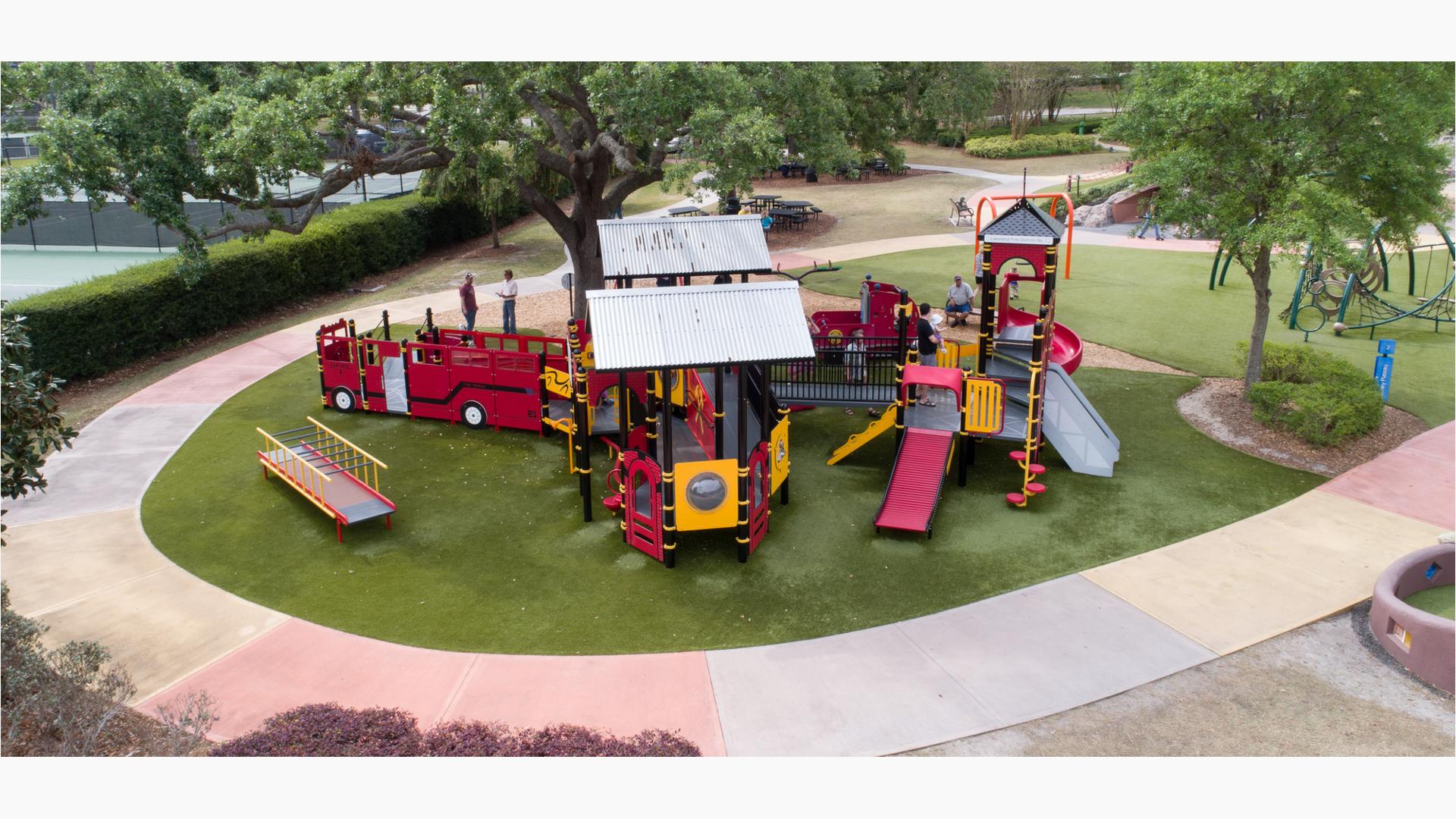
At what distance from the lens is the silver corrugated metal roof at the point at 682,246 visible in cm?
1553

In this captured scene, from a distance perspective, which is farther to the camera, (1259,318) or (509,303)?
(509,303)

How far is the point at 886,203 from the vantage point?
42656 millimetres

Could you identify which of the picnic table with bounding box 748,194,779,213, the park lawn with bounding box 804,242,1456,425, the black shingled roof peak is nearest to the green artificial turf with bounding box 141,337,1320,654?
the black shingled roof peak

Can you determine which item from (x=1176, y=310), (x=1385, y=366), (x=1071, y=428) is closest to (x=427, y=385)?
(x=1071, y=428)

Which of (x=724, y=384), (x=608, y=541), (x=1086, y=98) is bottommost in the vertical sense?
(x=608, y=541)

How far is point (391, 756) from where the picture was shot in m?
8.80

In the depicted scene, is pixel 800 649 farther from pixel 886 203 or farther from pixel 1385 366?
pixel 886 203

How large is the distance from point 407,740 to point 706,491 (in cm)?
527

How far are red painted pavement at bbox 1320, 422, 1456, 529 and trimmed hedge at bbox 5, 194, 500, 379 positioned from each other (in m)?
21.8

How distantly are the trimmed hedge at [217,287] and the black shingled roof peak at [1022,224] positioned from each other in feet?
53.1

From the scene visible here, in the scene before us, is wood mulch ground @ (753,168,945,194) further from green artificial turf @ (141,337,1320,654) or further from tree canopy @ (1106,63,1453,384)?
green artificial turf @ (141,337,1320,654)

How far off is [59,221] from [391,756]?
35.2 meters

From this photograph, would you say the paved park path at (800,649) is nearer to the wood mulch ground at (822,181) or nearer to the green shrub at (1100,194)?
the green shrub at (1100,194)

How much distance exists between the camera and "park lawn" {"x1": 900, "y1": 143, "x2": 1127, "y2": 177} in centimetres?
4909
